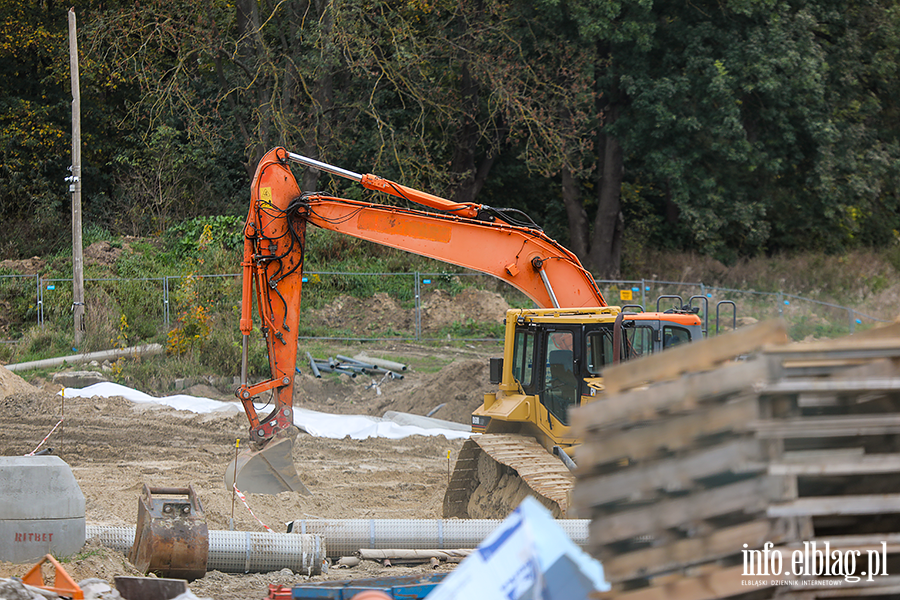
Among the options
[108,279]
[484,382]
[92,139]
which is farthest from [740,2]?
[92,139]

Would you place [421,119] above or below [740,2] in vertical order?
below

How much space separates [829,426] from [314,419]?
1211cm

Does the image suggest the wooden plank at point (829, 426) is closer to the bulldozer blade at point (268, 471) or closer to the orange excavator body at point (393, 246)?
the orange excavator body at point (393, 246)

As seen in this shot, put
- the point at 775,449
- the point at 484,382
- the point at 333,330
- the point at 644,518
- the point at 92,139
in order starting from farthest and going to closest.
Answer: the point at 92,139 < the point at 333,330 < the point at 484,382 < the point at 644,518 < the point at 775,449

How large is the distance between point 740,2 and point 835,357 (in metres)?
21.6

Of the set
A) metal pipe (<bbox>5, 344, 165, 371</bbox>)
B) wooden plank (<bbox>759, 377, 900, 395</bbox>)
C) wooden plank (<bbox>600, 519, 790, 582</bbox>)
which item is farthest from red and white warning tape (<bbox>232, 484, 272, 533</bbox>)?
metal pipe (<bbox>5, 344, 165, 371</bbox>)

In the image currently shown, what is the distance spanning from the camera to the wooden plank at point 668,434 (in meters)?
3.20

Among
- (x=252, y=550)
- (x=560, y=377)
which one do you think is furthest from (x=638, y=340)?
(x=252, y=550)

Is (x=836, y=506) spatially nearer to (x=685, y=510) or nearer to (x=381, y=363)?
(x=685, y=510)

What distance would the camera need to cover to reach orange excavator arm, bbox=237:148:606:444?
10172mm

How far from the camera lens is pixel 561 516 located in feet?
25.7

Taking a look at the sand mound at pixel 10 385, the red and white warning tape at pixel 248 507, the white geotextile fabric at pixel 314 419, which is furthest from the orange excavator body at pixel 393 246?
the sand mound at pixel 10 385

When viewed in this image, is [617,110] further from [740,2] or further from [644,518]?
[644,518]

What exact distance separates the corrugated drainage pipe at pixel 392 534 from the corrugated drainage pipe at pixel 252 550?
55 centimetres
